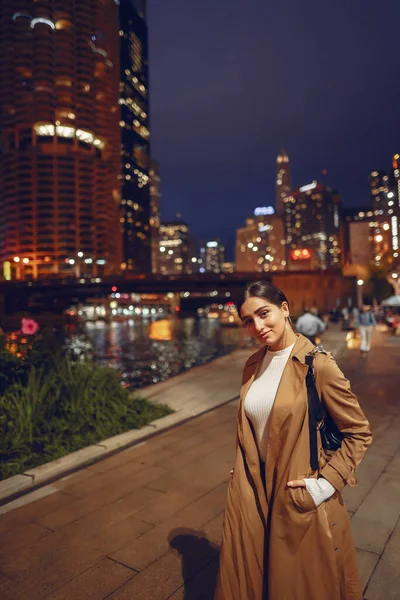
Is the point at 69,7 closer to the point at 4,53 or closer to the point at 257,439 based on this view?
the point at 4,53

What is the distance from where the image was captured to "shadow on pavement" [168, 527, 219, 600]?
3.15 metres

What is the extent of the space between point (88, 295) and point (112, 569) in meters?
77.3

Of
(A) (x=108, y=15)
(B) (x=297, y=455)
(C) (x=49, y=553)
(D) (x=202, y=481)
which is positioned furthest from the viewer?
(A) (x=108, y=15)

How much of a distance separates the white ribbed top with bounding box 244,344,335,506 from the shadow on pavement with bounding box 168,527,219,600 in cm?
156

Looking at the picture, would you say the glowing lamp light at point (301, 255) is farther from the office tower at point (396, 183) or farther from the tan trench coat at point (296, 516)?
the tan trench coat at point (296, 516)

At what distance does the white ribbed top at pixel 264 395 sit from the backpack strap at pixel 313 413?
17 centimetres

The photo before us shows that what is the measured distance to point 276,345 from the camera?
232cm

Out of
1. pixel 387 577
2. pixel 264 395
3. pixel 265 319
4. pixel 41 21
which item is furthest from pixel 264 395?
pixel 41 21

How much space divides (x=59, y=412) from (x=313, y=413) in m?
5.82

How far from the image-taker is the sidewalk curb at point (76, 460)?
4.95 m

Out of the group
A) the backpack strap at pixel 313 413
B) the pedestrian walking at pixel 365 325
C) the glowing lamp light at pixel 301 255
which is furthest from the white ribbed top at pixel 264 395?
the glowing lamp light at pixel 301 255

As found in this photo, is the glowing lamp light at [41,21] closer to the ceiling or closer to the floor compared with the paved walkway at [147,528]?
closer to the ceiling

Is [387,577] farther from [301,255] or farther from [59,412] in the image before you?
[301,255]

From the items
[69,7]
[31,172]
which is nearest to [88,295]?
[31,172]
